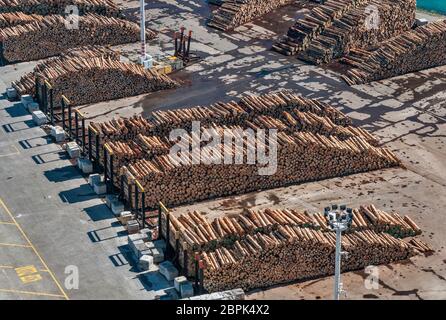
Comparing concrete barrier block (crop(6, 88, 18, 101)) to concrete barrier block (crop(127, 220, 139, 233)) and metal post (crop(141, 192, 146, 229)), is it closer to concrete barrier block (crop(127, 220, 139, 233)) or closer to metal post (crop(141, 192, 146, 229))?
metal post (crop(141, 192, 146, 229))

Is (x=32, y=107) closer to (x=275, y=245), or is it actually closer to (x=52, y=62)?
(x=52, y=62)

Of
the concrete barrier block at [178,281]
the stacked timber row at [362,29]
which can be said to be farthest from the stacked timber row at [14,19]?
the concrete barrier block at [178,281]

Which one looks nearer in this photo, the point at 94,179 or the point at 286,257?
the point at 286,257

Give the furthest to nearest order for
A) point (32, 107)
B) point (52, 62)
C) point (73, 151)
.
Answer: point (52, 62) → point (32, 107) → point (73, 151)

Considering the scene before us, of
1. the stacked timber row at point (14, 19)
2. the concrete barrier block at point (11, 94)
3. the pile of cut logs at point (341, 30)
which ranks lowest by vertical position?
the concrete barrier block at point (11, 94)

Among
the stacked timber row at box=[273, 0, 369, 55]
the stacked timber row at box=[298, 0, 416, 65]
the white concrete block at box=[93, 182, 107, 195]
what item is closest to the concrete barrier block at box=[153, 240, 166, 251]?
the white concrete block at box=[93, 182, 107, 195]

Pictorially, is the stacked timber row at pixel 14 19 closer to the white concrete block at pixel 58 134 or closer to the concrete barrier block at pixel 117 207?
the white concrete block at pixel 58 134

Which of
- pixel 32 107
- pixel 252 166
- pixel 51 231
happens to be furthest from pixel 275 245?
pixel 32 107
